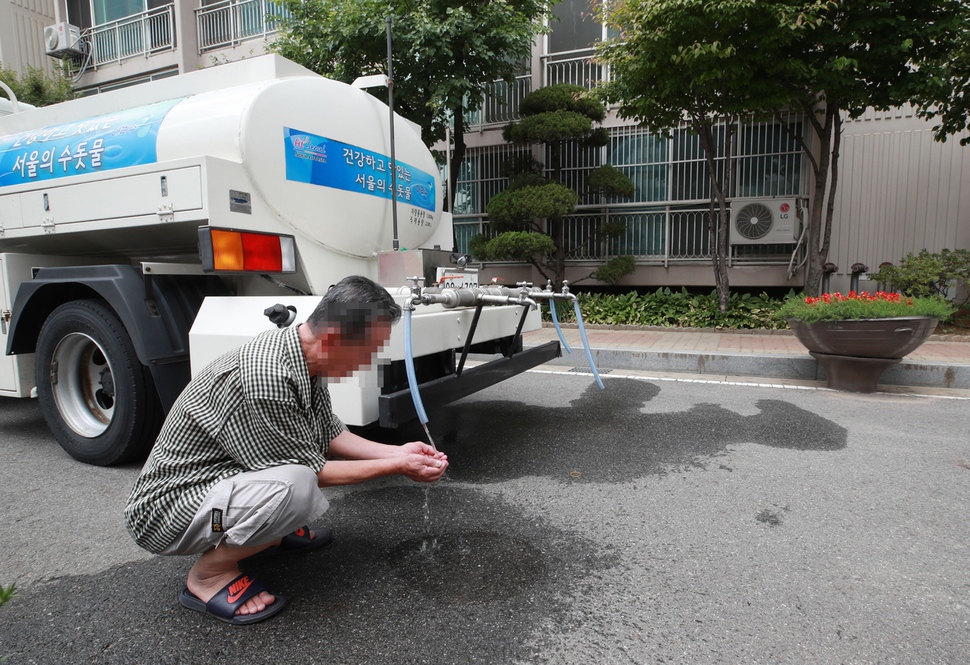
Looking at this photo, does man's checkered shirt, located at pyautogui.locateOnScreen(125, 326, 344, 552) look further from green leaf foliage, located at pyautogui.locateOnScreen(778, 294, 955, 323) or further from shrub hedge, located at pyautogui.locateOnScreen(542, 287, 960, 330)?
shrub hedge, located at pyautogui.locateOnScreen(542, 287, 960, 330)

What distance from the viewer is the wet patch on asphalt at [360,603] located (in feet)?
6.03

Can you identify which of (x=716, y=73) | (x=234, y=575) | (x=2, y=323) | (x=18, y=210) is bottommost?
(x=234, y=575)

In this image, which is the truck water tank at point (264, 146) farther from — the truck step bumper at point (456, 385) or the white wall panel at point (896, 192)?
the white wall panel at point (896, 192)

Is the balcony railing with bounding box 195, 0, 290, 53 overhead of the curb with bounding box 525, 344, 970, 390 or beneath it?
overhead

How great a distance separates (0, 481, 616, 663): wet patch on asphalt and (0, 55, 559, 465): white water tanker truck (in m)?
0.58

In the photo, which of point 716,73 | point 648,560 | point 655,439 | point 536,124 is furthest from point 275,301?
point 536,124

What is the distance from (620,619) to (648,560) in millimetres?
439

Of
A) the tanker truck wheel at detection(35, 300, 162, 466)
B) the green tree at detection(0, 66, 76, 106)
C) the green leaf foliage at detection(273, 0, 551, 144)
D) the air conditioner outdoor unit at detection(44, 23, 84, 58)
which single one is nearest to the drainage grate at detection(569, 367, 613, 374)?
the tanker truck wheel at detection(35, 300, 162, 466)

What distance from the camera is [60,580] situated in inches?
90.1

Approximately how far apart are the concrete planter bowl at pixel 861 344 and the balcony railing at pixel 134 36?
55.7 ft

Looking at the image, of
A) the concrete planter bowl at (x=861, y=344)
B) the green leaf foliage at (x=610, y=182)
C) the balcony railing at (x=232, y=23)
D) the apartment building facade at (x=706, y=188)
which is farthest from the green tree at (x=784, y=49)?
the balcony railing at (x=232, y=23)

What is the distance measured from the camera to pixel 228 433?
187 cm

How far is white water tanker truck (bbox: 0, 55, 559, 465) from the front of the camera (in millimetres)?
2955

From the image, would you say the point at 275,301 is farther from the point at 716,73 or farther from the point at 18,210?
the point at 716,73
